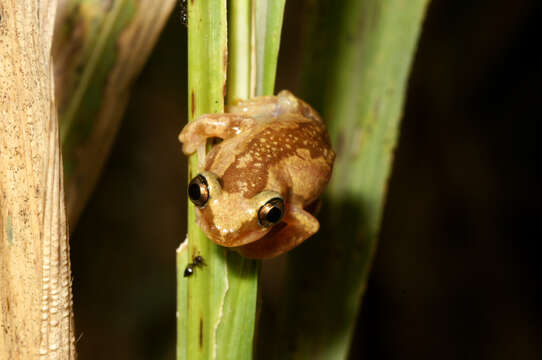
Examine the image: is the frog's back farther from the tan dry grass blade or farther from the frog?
the tan dry grass blade

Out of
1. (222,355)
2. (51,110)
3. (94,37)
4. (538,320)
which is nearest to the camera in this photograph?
(51,110)

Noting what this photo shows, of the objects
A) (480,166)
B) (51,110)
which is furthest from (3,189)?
(480,166)

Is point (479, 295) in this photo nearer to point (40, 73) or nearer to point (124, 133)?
point (124, 133)

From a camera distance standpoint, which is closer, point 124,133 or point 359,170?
point 359,170

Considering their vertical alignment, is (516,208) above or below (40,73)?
below

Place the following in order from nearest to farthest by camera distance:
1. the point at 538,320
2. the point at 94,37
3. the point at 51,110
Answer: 1. the point at 51,110
2. the point at 94,37
3. the point at 538,320

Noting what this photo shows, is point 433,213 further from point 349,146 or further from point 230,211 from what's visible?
point 230,211
